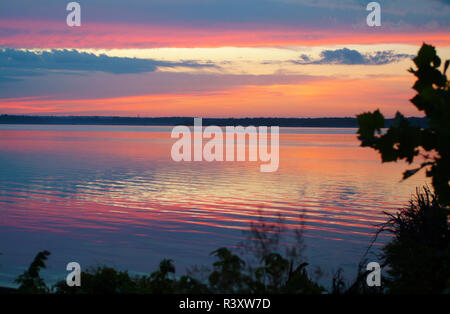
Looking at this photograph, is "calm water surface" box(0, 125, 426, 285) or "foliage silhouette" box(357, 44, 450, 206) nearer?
"foliage silhouette" box(357, 44, 450, 206)

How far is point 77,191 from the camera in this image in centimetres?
2433

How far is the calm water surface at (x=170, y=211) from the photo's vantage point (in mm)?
13875

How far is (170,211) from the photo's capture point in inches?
766

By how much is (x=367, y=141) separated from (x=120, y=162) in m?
36.7

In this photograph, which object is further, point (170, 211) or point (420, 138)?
point (170, 211)

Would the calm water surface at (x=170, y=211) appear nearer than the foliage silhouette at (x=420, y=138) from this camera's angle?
No

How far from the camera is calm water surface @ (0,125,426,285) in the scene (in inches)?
546

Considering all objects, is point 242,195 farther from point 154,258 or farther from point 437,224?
point 437,224
